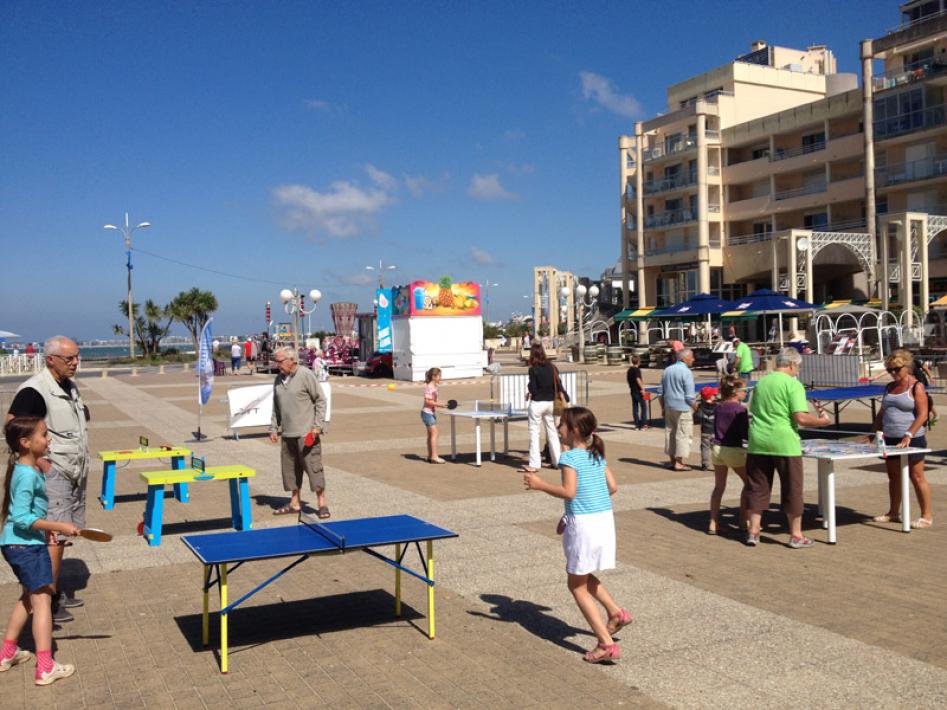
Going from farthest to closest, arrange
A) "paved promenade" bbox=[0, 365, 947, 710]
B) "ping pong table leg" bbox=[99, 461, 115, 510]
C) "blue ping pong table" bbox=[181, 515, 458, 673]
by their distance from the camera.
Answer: "ping pong table leg" bbox=[99, 461, 115, 510], "blue ping pong table" bbox=[181, 515, 458, 673], "paved promenade" bbox=[0, 365, 947, 710]

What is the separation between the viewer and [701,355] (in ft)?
123

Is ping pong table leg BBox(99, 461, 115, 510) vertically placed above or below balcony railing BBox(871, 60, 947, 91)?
below

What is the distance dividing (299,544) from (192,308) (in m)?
67.0

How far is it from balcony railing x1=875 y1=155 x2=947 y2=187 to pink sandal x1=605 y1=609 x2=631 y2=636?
45.2m

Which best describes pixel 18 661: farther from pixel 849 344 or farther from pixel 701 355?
pixel 701 355

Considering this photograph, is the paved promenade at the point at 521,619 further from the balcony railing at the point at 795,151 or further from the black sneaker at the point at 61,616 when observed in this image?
the balcony railing at the point at 795,151

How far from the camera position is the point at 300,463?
32.2ft

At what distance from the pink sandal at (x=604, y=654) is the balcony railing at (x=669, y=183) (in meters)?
53.5

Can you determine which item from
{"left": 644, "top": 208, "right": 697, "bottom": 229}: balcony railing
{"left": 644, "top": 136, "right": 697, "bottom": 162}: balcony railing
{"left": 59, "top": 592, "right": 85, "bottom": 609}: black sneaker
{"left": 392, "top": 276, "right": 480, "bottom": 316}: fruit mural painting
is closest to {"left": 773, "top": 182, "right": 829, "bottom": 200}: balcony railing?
{"left": 644, "top": 208, "right": 697, "bottom": 229}: balcony railing

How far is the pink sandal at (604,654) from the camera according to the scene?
17.5 feet

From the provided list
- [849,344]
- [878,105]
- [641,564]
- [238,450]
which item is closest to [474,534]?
[641,564]

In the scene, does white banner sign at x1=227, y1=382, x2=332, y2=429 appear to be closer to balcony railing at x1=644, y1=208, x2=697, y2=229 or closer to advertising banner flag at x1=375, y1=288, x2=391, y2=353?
advertising banner flag at x1=375, y1=288, x2=391, y2=353

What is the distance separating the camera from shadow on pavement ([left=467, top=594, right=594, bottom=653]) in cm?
587

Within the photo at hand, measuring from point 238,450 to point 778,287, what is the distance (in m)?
33.9
